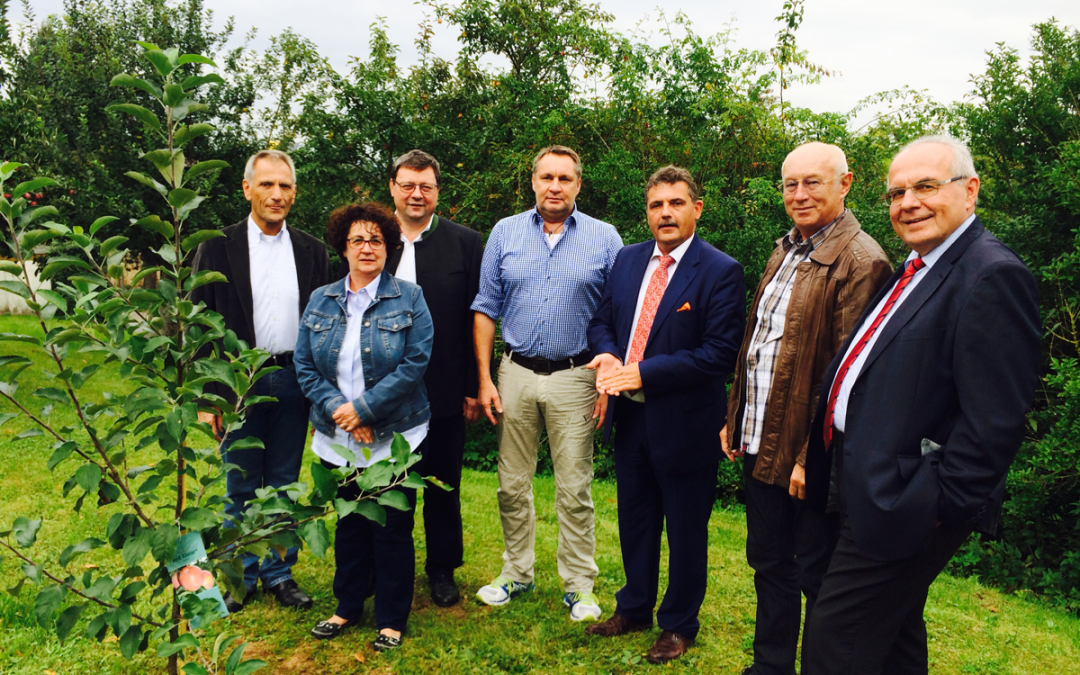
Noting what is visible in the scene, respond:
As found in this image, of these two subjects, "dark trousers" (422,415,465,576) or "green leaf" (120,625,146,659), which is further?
"dark trousers" (422,415,465,576)

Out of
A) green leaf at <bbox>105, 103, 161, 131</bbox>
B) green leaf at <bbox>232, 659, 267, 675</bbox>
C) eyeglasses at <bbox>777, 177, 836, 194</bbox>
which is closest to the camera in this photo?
green leaf at <bbox>105, 103, 161, 131</bbox>

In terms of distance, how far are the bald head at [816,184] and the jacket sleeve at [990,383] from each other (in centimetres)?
107

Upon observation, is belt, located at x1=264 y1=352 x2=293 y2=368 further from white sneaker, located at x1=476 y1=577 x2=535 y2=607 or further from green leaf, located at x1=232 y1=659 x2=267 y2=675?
green leaf, located at x1=232 y1=659 x2=267 y2=675

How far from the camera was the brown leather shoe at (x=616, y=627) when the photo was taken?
3768 mm

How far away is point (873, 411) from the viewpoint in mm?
2293

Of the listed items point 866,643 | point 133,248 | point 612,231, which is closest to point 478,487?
point 612,231

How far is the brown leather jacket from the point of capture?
116 inches

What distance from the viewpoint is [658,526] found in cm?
373

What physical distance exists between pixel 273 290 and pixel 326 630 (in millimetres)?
1857

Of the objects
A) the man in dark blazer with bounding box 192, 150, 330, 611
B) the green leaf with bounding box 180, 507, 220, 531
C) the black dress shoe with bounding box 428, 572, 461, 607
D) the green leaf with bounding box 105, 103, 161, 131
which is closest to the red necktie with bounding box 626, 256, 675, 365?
the black dress shoe with bounding box 428, 572, 461, 607

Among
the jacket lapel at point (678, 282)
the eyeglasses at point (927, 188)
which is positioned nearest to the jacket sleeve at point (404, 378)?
the jacket lapel at point (678, 282)

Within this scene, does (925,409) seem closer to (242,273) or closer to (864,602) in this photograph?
(864,602)

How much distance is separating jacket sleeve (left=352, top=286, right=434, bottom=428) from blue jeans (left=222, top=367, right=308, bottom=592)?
78cm

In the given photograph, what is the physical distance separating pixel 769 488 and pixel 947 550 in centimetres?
95
